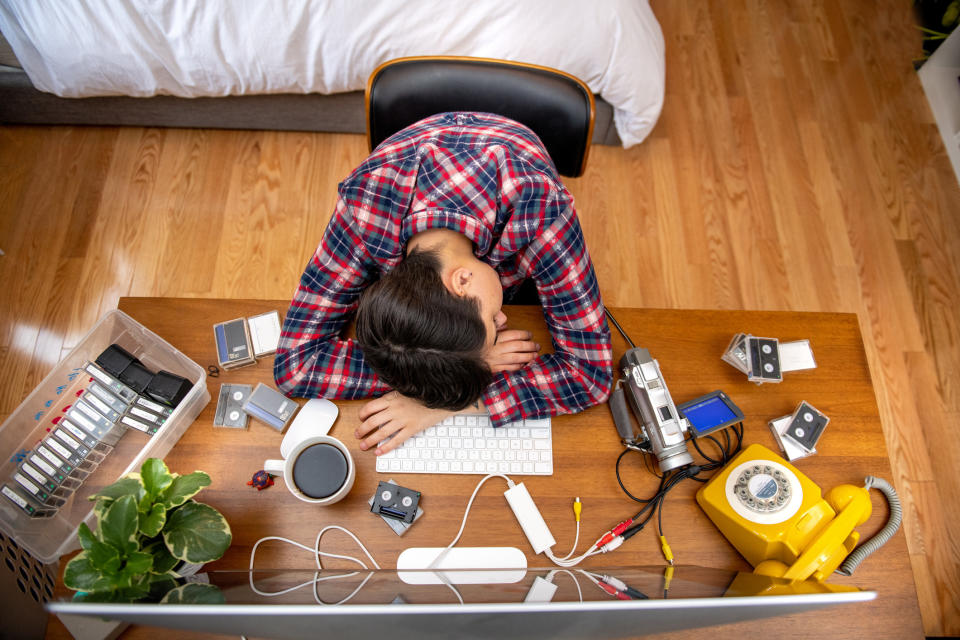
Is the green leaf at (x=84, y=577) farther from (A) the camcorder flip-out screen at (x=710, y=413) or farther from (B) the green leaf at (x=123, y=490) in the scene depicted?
(A) the camcorder flip-out screen at (x=710, y=413)

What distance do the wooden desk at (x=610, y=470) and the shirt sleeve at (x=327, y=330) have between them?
52mm

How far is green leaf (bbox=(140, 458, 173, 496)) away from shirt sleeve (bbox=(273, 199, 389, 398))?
278 mm

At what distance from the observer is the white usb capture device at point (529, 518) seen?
0.93 meters

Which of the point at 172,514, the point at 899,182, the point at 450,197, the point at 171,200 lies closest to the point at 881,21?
the point at 899,182

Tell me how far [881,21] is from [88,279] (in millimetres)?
3315

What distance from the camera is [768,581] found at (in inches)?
30.1

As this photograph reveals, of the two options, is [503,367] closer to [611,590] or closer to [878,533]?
[611,590]

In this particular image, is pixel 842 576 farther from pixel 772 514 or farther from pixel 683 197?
pixel 683 197

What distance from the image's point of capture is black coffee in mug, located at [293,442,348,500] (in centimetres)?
92

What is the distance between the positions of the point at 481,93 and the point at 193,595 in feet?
3.13

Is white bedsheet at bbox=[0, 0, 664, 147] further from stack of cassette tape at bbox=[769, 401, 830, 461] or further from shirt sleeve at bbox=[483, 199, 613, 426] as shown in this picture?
stack of cassette tape at bbox=[769, 401, 830, 461]

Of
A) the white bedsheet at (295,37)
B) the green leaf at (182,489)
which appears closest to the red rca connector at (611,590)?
the green leaf at (182,489)

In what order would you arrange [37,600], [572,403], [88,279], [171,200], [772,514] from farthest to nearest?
[171,200] → [88,279] → [37,600] → [572,403] → [772,514]

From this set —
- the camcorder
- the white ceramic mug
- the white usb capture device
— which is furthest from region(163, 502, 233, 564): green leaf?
the camcorder
